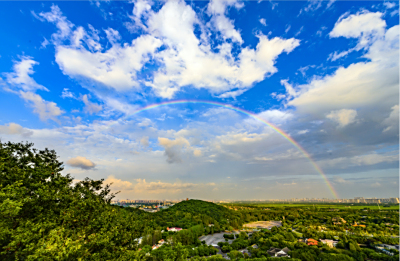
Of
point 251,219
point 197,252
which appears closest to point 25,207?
point 197,252

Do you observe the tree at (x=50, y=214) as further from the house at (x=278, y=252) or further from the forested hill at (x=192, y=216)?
the forested hill at (x=192, y=216)

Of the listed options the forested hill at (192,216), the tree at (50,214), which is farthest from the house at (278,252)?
the forested hill at (192,216)

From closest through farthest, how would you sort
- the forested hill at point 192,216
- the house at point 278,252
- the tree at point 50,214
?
the tree at point 50,214 → the house at point 278,252 → the forested hill at point 192,216

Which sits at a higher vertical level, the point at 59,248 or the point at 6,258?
the point at 59,248

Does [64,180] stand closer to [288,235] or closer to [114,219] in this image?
[114,219]

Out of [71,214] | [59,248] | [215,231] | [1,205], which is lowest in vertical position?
[215,231]

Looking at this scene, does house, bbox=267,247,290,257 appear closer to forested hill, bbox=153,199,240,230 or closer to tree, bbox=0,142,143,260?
tree, bbox=0,142,143,260

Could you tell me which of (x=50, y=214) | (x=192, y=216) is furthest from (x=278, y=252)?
(x=192, y=216)

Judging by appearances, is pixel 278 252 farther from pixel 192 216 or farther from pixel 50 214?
pixel 192 216
